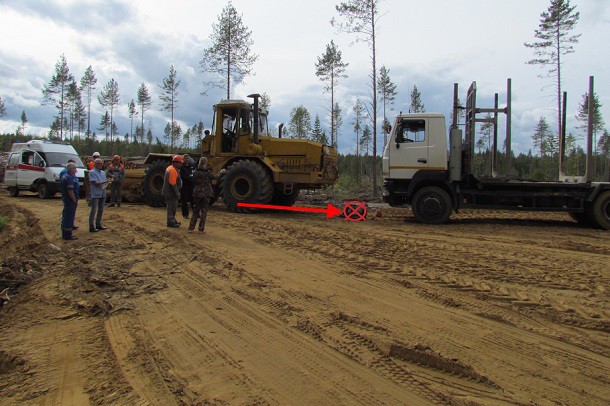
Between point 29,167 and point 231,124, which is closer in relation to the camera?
point 231,124

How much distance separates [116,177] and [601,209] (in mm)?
14579

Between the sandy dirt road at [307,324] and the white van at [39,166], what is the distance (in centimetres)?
1137

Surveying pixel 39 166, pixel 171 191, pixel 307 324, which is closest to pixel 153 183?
pixel 171 191

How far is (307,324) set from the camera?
12.8 ft

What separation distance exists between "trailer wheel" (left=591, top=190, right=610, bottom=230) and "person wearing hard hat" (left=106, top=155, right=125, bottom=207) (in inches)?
558

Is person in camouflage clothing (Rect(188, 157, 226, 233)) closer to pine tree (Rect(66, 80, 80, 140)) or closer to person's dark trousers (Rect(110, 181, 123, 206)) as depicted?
person's dark trousers (Rect(110, 181, 123, 206))

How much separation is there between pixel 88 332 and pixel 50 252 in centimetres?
408

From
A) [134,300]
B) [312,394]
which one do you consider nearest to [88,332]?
[134,300]

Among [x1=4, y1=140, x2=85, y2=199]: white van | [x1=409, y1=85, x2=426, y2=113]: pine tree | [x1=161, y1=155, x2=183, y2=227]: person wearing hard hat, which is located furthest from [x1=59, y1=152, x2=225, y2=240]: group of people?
[x1=409, y1=85, x2=426, y2=113]: pine tree

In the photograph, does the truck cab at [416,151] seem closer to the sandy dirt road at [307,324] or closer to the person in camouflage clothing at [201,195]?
the sandy dirt road at [307,324]

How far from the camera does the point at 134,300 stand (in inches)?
181

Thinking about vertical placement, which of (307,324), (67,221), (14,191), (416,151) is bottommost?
(307,324)

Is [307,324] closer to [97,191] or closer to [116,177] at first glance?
[97,191]

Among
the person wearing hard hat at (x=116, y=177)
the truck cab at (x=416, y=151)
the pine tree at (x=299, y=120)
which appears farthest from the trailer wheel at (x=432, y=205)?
the pine tree at (x=299, y=120)
